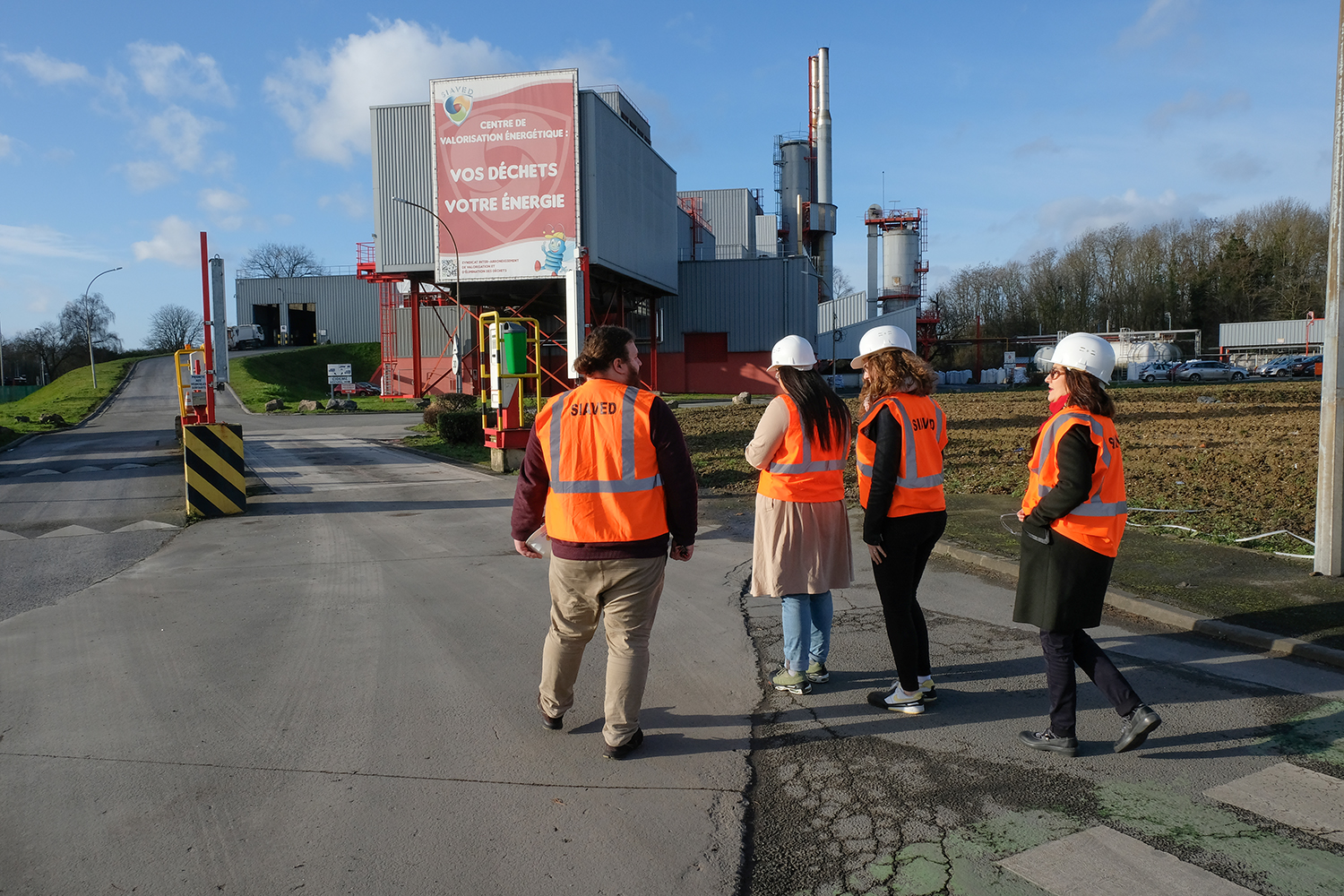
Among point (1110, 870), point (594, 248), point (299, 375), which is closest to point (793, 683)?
point (1110, 870)

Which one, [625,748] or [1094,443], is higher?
[1094,443]

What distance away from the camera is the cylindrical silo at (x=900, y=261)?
6331cm

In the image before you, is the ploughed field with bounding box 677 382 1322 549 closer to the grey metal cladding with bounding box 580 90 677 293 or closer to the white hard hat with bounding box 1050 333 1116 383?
the white hard hat with bounding box 1050 333 1116 383

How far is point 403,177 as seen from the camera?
35.4m

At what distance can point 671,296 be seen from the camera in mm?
48375

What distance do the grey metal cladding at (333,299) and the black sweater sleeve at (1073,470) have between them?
73.5 meters

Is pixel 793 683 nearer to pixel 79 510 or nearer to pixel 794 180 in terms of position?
pixel 79 510

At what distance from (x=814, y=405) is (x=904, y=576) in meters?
0.96

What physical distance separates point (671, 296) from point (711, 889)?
152 ft

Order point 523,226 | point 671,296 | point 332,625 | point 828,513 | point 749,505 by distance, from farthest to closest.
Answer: point 671,296 → point 523,226 → point 749,505 → point 332,625 → point 828,513

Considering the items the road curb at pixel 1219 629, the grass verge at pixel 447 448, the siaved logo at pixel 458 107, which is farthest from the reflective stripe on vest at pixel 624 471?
the siaved logo at pixel 458 107

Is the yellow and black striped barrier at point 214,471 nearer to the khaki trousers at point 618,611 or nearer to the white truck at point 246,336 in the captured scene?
the khaki trousers at point 618,611

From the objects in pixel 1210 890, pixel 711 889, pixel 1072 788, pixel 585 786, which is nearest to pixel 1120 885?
pixel 1210 890

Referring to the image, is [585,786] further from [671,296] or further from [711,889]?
[671,296]
